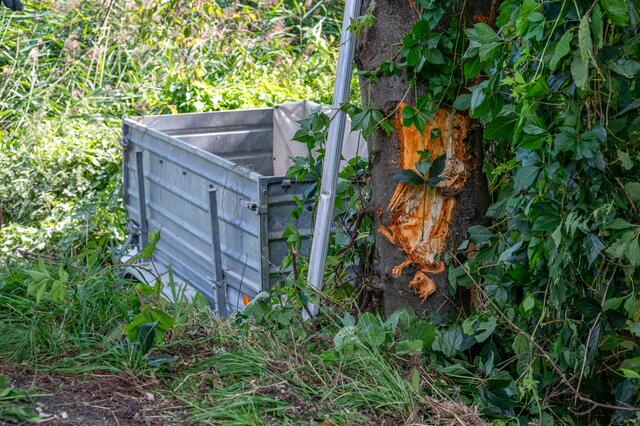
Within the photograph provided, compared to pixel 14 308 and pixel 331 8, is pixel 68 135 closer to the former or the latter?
pixel 331 8

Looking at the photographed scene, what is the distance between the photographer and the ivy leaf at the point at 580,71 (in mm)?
2631

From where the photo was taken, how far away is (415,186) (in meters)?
3.50

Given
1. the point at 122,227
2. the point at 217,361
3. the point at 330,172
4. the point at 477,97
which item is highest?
the point at 477,97

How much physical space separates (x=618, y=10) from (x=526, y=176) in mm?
602

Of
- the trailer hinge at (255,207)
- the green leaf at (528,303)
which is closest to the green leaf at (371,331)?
the green leaf at (528,303)

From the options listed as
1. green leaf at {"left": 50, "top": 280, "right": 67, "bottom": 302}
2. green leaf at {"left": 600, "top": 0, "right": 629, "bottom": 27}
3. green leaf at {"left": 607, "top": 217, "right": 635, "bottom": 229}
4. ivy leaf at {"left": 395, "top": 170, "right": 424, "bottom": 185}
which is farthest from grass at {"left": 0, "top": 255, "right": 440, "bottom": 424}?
green leaf at {"left": 600, "top": 0, "right": 629, "bottom": 27}

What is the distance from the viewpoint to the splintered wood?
3.47 metres

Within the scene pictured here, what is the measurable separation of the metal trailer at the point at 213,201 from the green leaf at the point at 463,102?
1.51 meters

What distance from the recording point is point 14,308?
3582 millimetres

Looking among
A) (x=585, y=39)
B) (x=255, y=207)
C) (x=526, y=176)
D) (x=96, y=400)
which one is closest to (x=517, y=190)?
(x=526, y=176)

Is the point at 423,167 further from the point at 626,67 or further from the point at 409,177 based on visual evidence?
the point at 626,67

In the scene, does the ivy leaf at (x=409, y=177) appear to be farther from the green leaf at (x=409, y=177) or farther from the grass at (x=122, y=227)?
the grass at (x=122, y=227)

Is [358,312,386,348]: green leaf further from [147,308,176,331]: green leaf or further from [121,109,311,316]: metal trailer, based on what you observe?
[121,109,311,316]: metal trailer

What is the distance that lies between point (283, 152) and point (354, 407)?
4.94 metres
